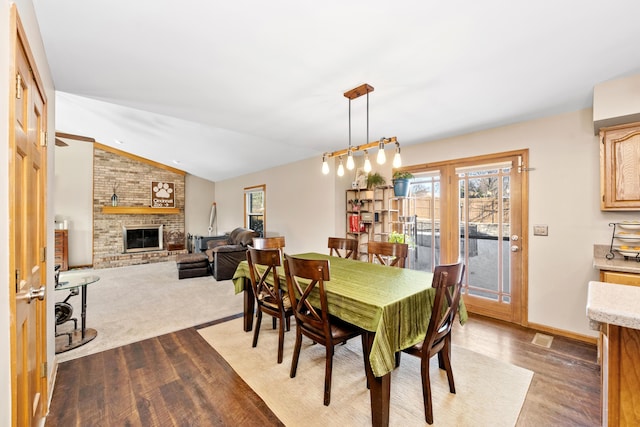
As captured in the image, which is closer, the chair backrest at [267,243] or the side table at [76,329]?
the side table at [76,329]

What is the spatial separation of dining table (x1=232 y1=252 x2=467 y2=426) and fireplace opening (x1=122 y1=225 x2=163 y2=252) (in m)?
7.27

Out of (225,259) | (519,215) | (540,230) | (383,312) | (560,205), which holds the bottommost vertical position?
(225,259)

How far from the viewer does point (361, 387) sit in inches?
79.3

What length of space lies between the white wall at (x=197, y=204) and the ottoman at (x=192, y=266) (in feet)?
11.3

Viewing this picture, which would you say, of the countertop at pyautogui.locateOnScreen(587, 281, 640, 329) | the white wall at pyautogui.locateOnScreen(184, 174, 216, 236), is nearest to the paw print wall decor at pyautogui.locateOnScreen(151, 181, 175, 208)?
the white wall at pyautogui.locateOnScreen(184, 174, 216, 236)

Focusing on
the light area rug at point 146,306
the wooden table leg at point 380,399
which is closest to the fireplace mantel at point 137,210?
the light area rug at point 146,306

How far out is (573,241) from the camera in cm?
271

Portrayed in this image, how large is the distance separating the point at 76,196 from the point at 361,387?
8092 mm

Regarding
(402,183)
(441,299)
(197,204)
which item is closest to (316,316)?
(441,299)

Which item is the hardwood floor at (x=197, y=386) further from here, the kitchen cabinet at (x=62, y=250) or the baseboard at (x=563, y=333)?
the kitchen cabinet at (x=62, y=250)

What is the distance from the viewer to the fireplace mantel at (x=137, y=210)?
7.08 metres

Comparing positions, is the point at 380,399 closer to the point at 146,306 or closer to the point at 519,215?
the point at 519,215

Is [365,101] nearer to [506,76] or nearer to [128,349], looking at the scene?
[506,76]

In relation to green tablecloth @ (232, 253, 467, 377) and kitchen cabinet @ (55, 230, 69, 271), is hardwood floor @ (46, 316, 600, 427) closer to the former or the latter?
green tablecloth @ (232, 253, 467, 377)
